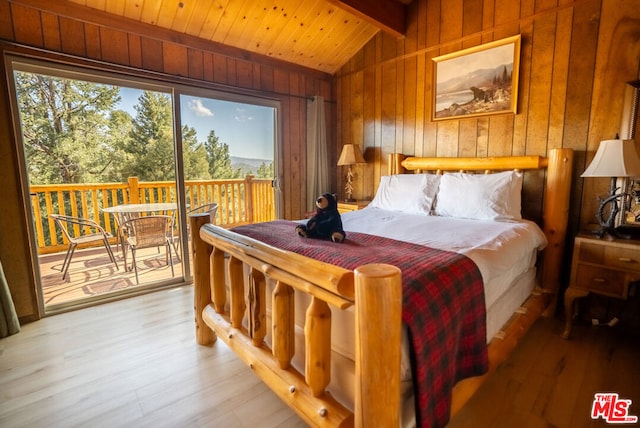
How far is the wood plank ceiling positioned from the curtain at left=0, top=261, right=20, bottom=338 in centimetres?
214

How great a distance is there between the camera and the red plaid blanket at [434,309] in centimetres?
100

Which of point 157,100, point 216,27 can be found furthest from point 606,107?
point 157,100

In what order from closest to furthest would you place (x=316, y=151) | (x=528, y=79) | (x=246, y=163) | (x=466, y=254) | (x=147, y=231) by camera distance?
(x=466, y=254), (x=528, y=79), (x=147, y=231), (x=316, y=151), (x=246, y=163)

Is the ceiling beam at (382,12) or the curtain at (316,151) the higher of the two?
the ceiling beam at (382,12)

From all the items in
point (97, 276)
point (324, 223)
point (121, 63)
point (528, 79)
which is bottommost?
point (97, 276)

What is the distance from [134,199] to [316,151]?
104 inches

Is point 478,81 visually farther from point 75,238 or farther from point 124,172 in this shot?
point 124,172

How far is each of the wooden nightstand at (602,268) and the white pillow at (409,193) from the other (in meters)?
1.04

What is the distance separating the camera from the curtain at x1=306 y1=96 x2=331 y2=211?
382 centimetres

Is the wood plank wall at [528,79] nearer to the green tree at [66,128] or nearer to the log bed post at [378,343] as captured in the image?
the log bed post at [378,343]

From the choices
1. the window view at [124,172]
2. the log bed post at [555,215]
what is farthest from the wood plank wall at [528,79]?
the window view at [124,172]

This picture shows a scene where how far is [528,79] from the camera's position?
2494 mm

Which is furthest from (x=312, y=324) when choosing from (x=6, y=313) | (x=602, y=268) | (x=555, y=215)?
(x=6, y=313)

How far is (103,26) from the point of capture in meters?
2.46
